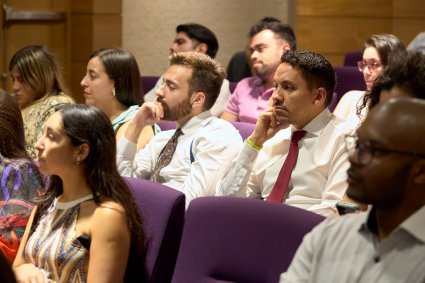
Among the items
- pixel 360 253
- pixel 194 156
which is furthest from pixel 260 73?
pixel 360 253

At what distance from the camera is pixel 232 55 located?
761 centimetres

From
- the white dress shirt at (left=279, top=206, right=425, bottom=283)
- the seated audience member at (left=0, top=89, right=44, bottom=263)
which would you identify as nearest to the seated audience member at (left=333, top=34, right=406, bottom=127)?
the seated audience member at (left=0, top=89, right=44, bottom=263)

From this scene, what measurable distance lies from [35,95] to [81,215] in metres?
2.30

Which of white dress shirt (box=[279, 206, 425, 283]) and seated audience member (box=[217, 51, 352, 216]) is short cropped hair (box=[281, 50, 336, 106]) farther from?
white dress shirt (box=[279, 206, 425, 283])

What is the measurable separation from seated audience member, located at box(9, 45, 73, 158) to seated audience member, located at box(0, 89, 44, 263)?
1.50 meters

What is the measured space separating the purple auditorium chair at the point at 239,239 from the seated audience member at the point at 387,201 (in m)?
0.38

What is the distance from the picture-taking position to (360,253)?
2004 millimetres

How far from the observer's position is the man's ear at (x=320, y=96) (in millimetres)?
3416

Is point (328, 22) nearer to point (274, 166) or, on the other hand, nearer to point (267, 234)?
point (274, 166)

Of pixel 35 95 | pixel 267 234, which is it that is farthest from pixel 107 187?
pixel 35 95

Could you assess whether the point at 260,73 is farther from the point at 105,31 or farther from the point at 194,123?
the point at 105,31

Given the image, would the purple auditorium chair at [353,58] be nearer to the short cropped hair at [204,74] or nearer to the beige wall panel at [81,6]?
the beige wall panel at [81,6]

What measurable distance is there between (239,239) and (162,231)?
309mm

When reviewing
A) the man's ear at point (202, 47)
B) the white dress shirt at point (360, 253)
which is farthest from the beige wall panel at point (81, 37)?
the white dress shirt at point (360, 253)
